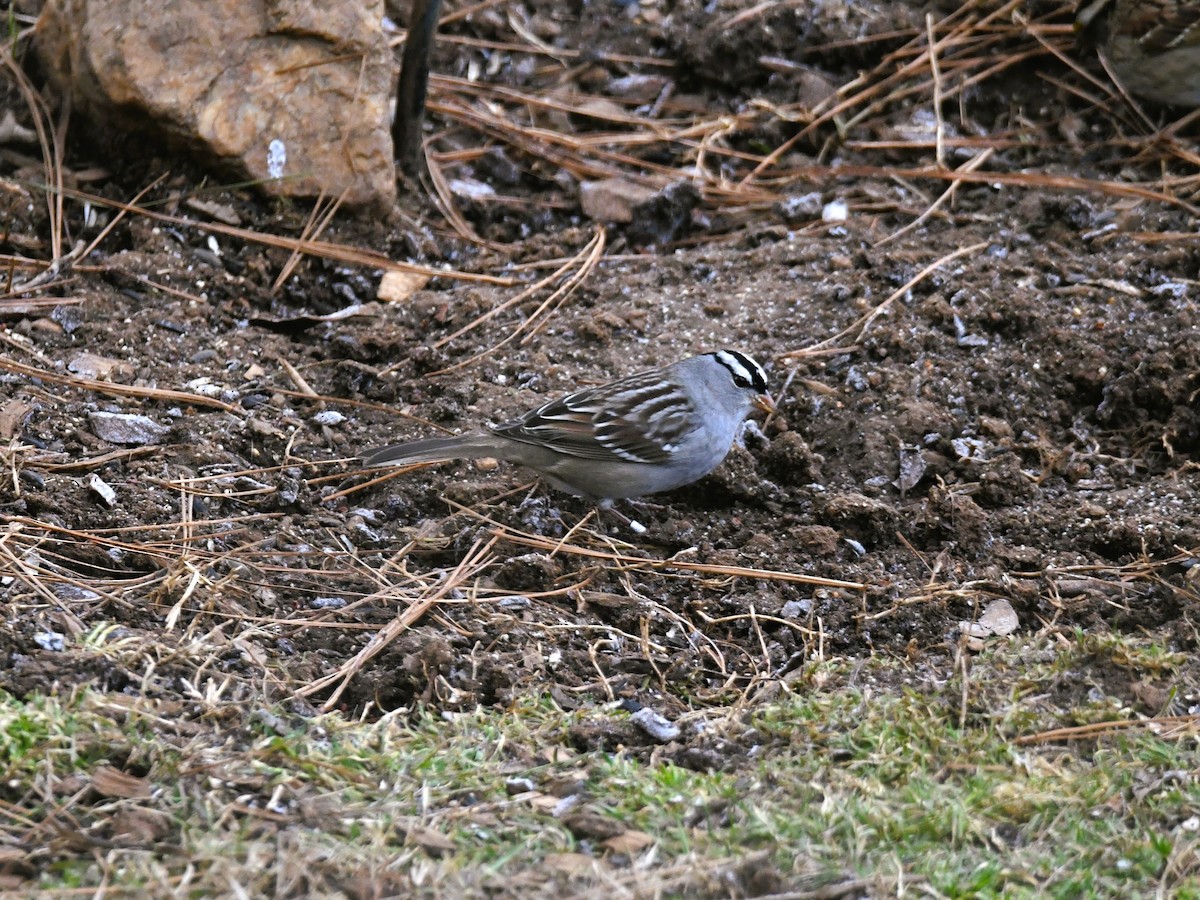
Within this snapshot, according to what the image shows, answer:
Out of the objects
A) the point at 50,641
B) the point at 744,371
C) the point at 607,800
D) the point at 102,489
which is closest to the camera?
the point at 607,800

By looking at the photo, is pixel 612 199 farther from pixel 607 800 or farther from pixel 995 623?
pixel 607 800

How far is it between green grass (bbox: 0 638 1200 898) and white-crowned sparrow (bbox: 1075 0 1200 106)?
4007mm

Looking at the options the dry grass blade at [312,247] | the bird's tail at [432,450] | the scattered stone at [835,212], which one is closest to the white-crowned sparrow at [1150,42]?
the scattered stone at [835,212]

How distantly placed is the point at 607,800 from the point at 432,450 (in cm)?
173

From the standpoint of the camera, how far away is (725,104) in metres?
7.30

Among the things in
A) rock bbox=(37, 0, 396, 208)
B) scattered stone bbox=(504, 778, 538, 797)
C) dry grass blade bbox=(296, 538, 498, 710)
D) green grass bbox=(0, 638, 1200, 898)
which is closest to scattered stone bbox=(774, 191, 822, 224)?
rock bbox=(37, 0, 396, 208)

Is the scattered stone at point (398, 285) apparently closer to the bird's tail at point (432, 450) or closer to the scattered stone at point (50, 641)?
the bird's tail at point (432, 450)

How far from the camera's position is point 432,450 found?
4543 mm

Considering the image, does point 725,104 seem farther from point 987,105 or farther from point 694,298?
point 694,298

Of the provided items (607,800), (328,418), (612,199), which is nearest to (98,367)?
(328,418)

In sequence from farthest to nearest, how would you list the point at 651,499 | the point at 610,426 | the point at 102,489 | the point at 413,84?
the point at 413,84
the point at 651,499
the point at 610,426
the point at 102,489

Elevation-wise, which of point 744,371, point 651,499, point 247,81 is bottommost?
point 651,499

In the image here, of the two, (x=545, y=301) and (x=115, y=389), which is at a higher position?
(x=115, y=389)

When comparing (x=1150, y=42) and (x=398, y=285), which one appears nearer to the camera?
(x=398, y=285)
